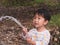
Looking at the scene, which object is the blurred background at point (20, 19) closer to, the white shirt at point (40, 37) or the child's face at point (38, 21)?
the white shirt at point (40, 37)

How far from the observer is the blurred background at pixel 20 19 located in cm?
884

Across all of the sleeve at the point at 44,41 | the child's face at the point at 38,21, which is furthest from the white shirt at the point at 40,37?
the child's face at the point at 38,21

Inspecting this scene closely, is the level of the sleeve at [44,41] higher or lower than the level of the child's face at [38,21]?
lower

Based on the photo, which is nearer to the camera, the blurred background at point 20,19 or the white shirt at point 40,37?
the white shirt at point 40,37

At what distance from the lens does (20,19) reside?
37.5 ft

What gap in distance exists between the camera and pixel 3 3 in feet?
51.1

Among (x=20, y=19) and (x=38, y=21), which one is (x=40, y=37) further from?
(x=20, y=19)

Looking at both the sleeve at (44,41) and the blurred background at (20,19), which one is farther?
the blurred background at (20,19)

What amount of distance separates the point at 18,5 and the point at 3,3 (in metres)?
0.97

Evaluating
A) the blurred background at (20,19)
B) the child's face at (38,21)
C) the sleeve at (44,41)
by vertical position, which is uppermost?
the child's face at (38,21)

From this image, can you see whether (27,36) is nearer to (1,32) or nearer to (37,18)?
(37,18)

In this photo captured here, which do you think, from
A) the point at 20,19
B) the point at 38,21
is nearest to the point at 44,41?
the point at 38,21

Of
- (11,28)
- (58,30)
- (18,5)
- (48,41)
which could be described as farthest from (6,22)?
(48,41)

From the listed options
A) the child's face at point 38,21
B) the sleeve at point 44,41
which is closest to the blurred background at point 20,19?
the sleeve at point 44,41
